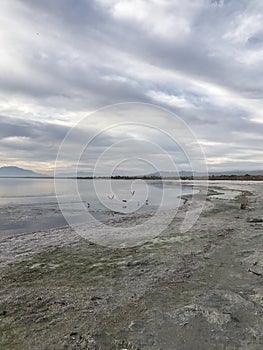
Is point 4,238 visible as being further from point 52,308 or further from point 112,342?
point 112,342

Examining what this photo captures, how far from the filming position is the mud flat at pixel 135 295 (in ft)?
17.1

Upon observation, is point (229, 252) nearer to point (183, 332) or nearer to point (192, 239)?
point (192, 239)

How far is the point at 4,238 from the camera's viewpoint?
14.9m

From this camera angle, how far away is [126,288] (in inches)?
299

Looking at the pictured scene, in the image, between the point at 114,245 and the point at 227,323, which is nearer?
the point at 227,323

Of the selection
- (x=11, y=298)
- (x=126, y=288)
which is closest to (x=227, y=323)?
(x=126, y=288)

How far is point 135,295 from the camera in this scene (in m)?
7.10

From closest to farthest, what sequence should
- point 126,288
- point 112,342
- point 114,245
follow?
point 112,342 < point 126,288 < point 114,245

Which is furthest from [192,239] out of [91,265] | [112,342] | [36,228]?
[36,228]

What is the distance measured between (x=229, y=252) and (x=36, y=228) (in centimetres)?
1189

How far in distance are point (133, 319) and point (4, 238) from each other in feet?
36.3

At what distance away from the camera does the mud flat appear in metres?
5.21

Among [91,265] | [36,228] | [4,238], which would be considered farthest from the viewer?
[36,228]

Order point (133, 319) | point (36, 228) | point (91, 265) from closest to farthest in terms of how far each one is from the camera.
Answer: point (133, 319), point (91, 265), point (36, 228)
